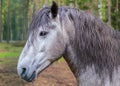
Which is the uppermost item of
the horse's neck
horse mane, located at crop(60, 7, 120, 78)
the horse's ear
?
the horse's ear

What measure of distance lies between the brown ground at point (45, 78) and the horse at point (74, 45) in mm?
7099

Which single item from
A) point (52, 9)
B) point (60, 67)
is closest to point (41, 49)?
point (52, 9)

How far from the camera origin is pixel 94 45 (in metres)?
3.95

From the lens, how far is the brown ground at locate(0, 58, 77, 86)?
444 inches

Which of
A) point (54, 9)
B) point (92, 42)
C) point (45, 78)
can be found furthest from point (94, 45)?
point (45, 78)

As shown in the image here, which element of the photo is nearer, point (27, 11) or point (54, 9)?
point (54, 9)

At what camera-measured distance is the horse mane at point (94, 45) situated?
3.92 metres

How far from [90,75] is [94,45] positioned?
327mm

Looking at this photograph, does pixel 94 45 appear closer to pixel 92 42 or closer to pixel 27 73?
pixel 92 42

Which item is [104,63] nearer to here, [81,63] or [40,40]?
[81,63]

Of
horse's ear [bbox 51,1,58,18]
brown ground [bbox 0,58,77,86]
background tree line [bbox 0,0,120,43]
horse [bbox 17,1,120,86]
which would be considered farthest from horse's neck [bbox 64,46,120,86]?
brown ground [bbox 0,58,77,86]

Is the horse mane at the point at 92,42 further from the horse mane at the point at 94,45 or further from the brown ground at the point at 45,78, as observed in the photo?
the brown ground at the point at 45,78

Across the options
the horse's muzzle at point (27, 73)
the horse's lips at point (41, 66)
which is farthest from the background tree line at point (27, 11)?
the horse's muzzle at point (27, 73)

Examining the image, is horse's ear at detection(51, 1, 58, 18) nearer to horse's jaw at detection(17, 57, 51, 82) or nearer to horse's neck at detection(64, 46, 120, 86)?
horse's neck at detection(64, 46, 120, 86)
